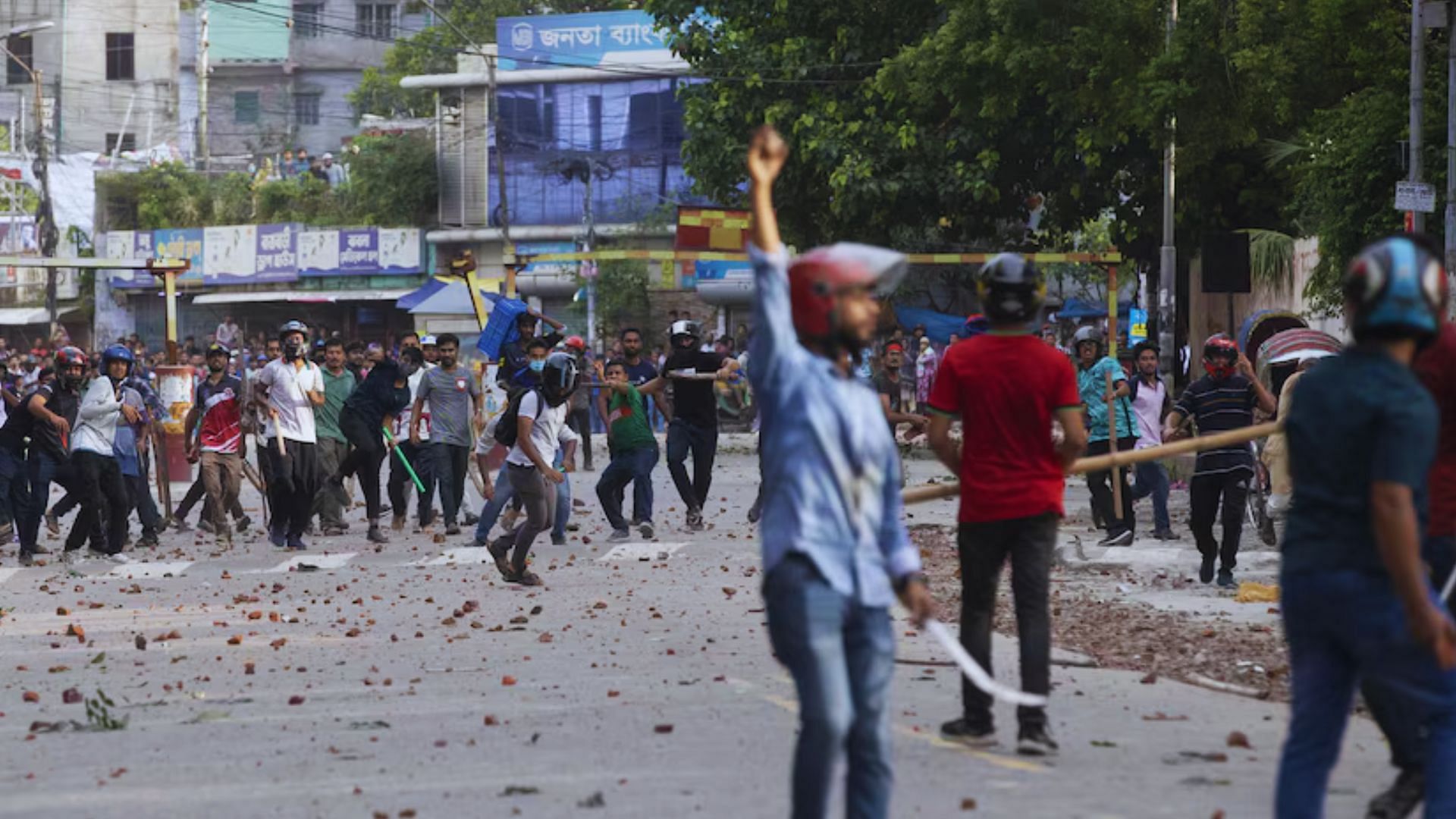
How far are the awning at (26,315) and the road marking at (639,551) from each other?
43963 mm

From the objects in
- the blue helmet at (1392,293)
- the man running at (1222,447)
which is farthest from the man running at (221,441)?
the blue helmet at (1392,293)

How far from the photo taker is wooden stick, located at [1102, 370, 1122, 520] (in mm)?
15914

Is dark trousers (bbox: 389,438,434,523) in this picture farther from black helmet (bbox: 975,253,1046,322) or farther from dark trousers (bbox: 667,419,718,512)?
black helmet (bbox: 975,253,1046,322)

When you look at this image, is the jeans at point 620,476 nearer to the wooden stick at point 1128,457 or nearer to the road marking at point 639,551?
the road marking at point 639,551

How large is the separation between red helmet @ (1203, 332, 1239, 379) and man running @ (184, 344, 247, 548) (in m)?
8.70

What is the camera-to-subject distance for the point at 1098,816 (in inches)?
243

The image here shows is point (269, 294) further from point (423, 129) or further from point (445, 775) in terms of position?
point (445, 775)

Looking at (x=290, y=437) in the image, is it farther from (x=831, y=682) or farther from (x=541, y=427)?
(x=831, y=682)

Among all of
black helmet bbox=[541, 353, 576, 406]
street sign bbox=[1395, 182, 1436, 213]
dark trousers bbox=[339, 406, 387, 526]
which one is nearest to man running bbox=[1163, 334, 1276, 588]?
black helmet bbox=[541, 353, 576, 406]

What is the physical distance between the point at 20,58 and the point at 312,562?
60.3 meters

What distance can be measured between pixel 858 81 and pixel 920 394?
7201 mm

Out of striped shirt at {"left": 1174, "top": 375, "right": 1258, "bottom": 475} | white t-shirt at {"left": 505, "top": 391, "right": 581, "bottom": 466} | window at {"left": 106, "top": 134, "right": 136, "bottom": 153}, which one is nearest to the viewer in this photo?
striped shirt at {"left": 1174, "top": 375, "right": 1258, "bottom": 475}

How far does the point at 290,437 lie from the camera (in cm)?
1769

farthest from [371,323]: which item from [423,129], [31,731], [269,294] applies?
[31,731]
